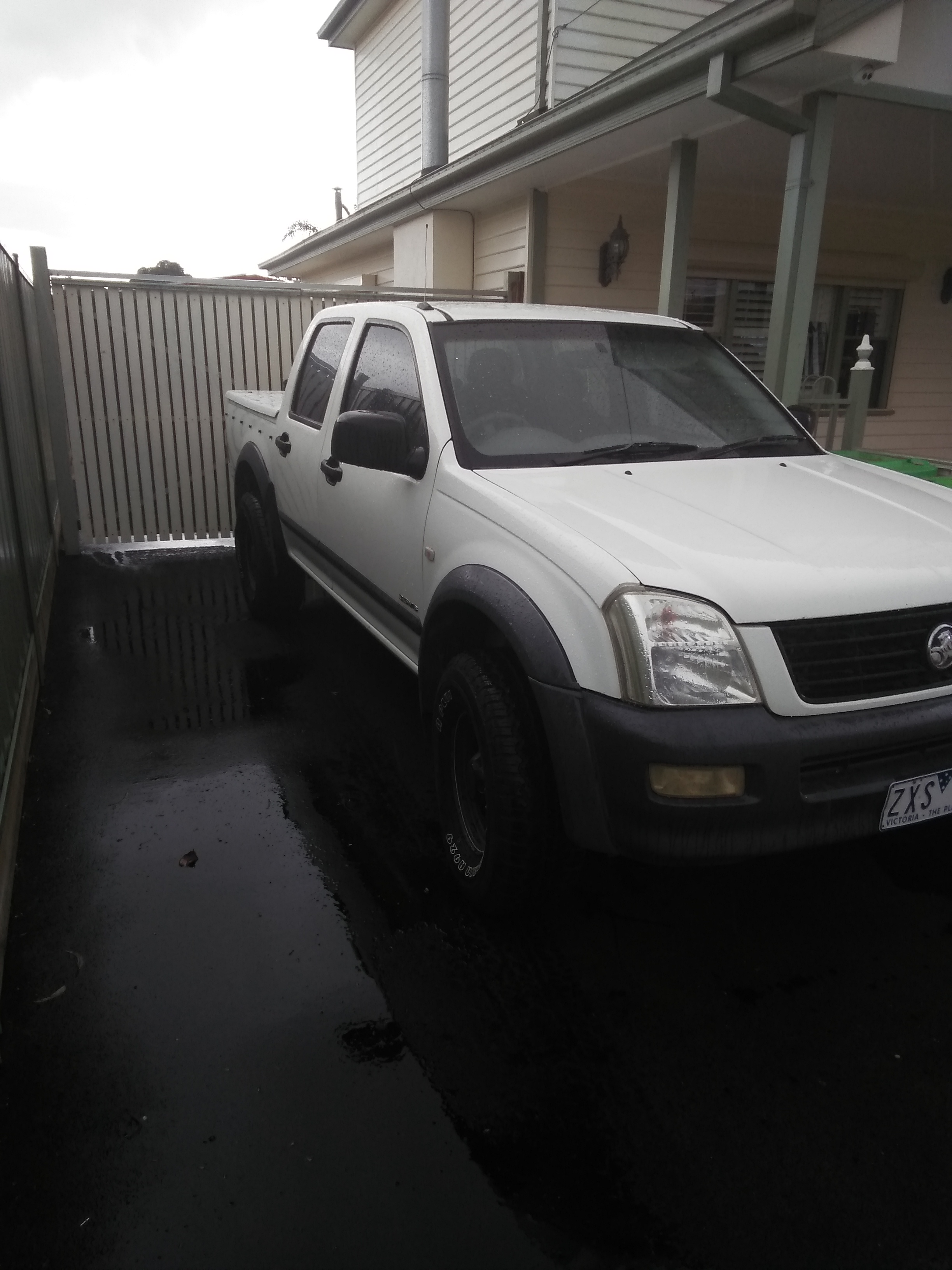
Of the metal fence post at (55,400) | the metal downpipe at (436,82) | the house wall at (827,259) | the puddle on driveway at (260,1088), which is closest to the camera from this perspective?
the puddle on driveway at (260,1088)

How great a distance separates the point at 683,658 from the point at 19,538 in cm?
356

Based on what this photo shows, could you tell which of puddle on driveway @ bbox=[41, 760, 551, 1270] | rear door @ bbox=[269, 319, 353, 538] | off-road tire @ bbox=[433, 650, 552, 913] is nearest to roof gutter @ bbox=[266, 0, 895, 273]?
rear door @ bbox=[269, 319, 353, 538]

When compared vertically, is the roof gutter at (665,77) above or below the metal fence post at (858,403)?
above

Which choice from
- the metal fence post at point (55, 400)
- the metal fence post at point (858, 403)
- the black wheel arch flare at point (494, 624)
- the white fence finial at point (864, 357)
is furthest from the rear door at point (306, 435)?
the metal fence post at point (858, 403)

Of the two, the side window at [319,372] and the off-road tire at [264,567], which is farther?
the off-road tire at [264,567]

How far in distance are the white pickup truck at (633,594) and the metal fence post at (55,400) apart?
14.9 ft

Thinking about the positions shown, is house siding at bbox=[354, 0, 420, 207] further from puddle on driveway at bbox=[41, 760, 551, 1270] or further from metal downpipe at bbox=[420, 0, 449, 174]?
puddle on driveway at bbox=[41, 760, 551, 1270]

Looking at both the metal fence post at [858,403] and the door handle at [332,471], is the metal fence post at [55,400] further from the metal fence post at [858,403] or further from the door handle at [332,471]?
the metal fence post at [858,403]

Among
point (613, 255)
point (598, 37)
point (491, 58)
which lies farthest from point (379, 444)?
point (491, 58)

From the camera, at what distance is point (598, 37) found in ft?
29.3

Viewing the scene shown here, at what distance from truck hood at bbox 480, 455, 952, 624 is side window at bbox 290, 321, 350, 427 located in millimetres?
1834

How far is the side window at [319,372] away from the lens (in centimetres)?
467

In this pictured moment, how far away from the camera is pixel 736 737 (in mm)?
2234

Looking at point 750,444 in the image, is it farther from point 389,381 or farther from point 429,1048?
point 429,1048
